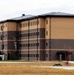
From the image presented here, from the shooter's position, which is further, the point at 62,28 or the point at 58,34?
the point at 58,34

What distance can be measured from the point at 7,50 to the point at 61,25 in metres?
25.6

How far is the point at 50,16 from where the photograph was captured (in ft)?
350

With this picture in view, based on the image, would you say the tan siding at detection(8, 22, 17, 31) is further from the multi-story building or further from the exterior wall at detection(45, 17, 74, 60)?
the exterior wall at detection(45, 17, 74, 60)

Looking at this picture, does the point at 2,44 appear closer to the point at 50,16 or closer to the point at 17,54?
the point at 17,54

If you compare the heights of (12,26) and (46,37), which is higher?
(12,26)

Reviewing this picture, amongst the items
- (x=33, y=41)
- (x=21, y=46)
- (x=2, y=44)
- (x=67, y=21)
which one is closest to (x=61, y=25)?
(x=67, y=21)

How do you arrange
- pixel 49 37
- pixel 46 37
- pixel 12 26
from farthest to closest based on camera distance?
pixel 12 26 < pixel 46 37 < pixel 49 37

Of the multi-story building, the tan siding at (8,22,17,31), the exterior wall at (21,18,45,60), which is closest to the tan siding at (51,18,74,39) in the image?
the multi-story building

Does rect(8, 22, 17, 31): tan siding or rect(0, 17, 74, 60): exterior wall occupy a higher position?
rect(8, 22, 17, 31): tan siding

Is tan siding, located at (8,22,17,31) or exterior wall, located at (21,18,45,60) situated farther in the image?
tan siding, located at (8,22,17,31)

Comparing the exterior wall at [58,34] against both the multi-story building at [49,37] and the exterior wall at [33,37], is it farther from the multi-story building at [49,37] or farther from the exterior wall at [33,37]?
the exterior wall at [33,37]

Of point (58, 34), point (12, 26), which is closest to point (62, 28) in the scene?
point (58, 34)

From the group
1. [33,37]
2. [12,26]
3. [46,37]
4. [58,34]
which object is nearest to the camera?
[58,34]

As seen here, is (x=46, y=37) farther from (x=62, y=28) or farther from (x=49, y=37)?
(x=62, y=28)
